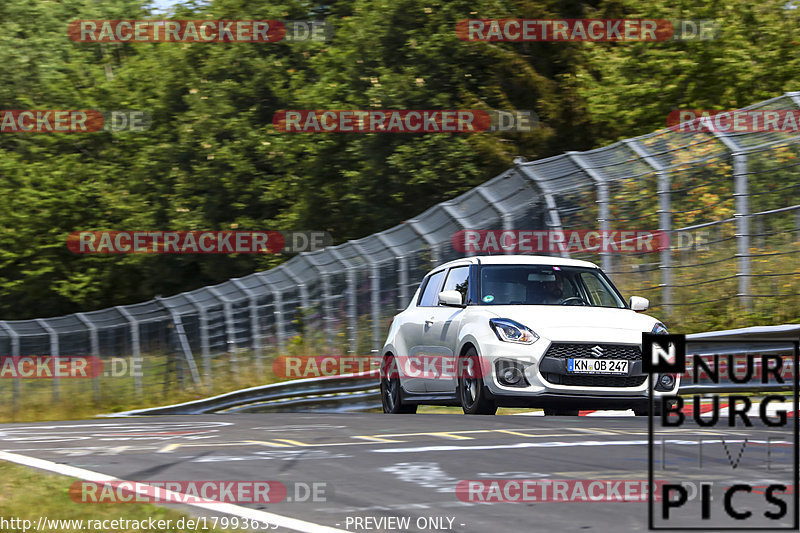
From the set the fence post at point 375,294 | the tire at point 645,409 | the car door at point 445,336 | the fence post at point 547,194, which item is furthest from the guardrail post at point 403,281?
the tire at point 645,409

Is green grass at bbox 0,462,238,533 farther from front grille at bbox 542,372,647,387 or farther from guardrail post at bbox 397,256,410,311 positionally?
guardrail post at bbox 397,256,410,311

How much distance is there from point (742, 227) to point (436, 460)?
23.5 ft

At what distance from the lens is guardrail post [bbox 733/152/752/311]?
1397cm

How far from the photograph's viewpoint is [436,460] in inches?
311

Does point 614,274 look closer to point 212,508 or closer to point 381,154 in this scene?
point 212,508

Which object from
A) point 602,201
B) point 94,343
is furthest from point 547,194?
point 94,343

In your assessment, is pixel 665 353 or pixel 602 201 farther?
pixel 602 201

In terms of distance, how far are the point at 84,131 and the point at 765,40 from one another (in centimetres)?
3142

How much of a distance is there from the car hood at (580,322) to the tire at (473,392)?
0.48m

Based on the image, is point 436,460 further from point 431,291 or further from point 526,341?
point 431,291

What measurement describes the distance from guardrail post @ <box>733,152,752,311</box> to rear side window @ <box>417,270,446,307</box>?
10.4 feet

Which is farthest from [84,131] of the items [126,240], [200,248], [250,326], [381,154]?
[250,326]

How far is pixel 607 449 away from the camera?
8.20m

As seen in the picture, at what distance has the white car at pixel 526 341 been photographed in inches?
446
